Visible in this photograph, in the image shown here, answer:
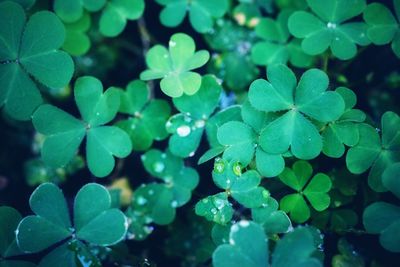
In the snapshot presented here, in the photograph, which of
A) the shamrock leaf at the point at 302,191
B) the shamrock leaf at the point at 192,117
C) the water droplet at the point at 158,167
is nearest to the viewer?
the shamrock leaf at the point at 302,191

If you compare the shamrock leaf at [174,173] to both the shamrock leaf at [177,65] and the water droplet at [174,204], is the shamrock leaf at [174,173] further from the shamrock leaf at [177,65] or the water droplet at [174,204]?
the shamrock leaf at [177,65]

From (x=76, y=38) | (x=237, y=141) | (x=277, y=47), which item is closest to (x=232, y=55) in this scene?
(x=277, y=47)

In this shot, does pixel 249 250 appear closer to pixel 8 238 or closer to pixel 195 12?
pixel 8 238

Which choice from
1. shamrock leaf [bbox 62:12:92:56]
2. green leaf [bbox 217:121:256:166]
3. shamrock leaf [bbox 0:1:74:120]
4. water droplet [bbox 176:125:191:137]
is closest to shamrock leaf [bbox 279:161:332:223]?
green leaf [bbox 217:121:256:166]

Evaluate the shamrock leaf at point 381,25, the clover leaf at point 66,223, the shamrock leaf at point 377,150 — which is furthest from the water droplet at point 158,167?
the shamrock leaf at point 381,25

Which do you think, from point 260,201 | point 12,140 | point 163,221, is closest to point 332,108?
point 260,201

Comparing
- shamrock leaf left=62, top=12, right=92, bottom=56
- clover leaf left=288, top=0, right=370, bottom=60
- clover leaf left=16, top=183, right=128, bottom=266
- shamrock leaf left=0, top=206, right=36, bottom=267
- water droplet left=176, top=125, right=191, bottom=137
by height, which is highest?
clover leaf left=288, top=0, right=370, bottom=60

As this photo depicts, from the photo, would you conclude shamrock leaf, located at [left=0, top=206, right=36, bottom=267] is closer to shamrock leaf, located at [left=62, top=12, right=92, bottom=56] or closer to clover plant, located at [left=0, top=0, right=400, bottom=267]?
clover plant, located at [left=0, top=0, right=400, bottom=267]
